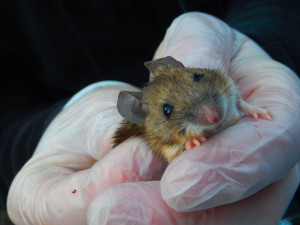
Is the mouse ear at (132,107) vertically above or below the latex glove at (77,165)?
above

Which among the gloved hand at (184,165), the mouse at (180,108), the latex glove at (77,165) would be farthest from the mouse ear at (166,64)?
the latex glove at (77,165)

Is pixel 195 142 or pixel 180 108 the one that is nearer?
pixel 195 142

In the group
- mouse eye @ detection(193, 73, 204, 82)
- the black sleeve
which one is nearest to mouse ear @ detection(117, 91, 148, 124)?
mouse eye @ detection(193, 73, 204, 82)

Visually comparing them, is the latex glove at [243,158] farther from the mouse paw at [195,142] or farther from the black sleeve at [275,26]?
the black sleeve at [275,26]

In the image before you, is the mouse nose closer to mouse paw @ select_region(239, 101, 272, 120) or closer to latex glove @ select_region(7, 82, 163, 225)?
mouse paw @ select_region(239, 101, 272, 120)

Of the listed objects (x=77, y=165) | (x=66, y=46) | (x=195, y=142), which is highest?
(x=66, y=46)

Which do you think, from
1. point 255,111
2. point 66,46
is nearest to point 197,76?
point 255,111

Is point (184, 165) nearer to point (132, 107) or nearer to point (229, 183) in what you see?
point (229, 183)
